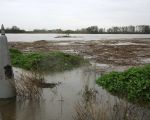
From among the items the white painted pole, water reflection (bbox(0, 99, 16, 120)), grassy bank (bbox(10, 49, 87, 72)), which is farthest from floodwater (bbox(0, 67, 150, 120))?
grassy bank (bbox(10, 49, 87, 72))

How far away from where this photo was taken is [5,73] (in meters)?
6.94

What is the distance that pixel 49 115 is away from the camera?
585 centimetres

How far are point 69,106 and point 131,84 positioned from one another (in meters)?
2.02

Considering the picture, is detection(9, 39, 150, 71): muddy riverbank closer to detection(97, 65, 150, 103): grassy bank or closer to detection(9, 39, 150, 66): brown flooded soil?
detection(9, 39, 150, 66): brown flooded soil

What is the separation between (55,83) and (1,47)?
2.83 m

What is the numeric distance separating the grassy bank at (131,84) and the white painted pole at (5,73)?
2878mm

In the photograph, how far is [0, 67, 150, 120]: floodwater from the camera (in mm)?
5539

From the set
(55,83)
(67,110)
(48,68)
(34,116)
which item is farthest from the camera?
(48,68)

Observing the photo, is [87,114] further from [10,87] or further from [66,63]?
[66,63]

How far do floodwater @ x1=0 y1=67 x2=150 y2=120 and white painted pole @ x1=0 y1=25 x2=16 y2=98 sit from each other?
0.76 ft

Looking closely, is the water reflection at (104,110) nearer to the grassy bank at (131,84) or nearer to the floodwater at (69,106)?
the floodwater at (69,106)

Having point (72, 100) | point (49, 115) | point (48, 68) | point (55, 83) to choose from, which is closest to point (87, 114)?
point (49, 115)

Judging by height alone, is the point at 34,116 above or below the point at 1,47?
below

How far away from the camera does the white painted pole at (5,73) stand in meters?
6.81
